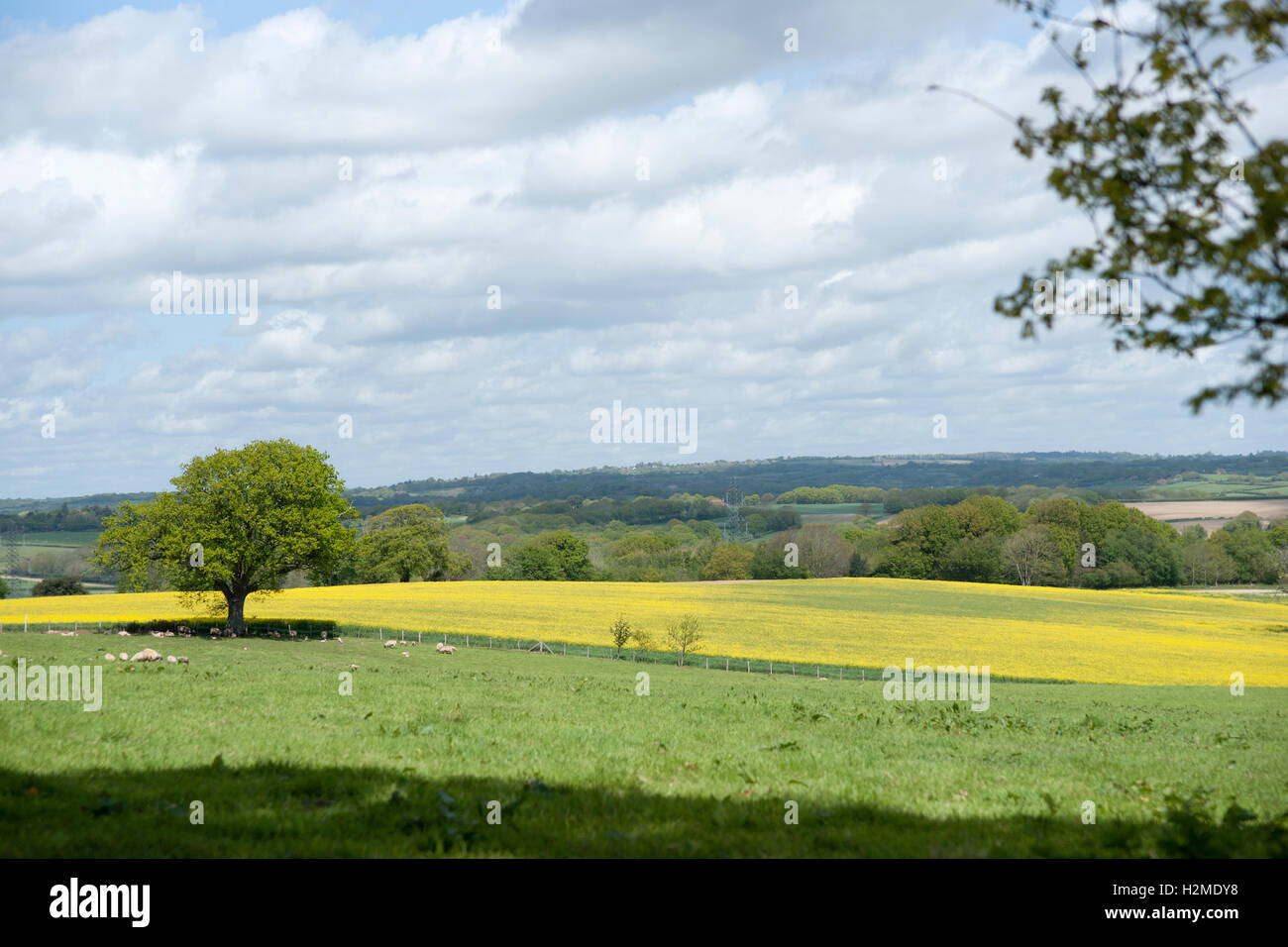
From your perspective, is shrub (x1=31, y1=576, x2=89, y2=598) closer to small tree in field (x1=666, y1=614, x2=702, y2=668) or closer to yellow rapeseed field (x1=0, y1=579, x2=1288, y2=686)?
yellow rapeseed field (x1=0, y1=579, x2=1288, y2=686)

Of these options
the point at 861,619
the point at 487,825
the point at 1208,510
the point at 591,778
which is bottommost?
the point at 861,619

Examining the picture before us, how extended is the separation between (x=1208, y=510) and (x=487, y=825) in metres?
178

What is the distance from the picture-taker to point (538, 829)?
27.0 ft

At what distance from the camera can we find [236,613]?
4925 cm

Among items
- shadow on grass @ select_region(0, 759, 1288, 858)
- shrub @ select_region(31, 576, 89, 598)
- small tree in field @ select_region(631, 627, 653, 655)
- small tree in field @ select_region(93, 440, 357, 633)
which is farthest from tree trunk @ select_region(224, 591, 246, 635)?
shrub @ select_region(31, 576, 89, 598)

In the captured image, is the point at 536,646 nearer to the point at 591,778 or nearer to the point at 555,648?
the point at 555,648

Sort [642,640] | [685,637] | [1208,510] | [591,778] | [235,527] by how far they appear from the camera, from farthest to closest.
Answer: [1208,510] < [642,640] < [685,637] < [235,527] < [591,778]

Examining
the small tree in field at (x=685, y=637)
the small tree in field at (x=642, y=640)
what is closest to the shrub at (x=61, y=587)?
the small tree in field at (x=642, y=640)

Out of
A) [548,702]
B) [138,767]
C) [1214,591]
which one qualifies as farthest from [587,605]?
[1214,591]

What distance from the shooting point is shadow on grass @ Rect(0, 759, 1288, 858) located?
24.7 ft

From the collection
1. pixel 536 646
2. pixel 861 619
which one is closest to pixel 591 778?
pixel 536 646

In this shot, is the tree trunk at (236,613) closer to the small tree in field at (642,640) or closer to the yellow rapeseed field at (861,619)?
the yellow rapeseed field at (861,619)

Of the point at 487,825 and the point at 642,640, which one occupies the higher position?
the point at 487,825
